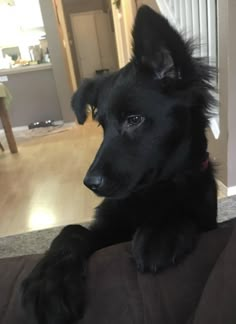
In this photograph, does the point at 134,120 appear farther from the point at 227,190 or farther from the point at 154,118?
the point at 227,190

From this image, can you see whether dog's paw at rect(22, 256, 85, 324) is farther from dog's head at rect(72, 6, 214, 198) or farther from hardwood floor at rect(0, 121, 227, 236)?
hardwood floor at rect(0, 121, 227, 236)

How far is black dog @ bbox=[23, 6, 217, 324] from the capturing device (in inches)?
34.9

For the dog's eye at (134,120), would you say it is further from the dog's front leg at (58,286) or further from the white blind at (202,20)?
the white blind at (202,20)

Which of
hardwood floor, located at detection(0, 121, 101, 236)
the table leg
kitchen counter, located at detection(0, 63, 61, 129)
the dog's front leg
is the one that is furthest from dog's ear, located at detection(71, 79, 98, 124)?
kitchen counter, located at detection(0, 63, 61, 129)

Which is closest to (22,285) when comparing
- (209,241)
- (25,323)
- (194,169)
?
(25,323)

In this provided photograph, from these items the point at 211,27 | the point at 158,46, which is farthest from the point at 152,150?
the point at 211,27

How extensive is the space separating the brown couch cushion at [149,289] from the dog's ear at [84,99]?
0.55 m

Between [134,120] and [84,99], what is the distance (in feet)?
0.98

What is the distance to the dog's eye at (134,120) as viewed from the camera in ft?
3.08

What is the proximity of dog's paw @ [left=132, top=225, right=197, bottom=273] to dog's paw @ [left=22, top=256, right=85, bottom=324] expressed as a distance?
13 centimetres

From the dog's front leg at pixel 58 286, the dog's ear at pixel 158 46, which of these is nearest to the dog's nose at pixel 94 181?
the dog's front leg at pixel 58 286

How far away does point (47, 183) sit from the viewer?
3.16 metres

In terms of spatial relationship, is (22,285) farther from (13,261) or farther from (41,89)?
(41,89)

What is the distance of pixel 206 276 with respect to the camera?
69 cm
